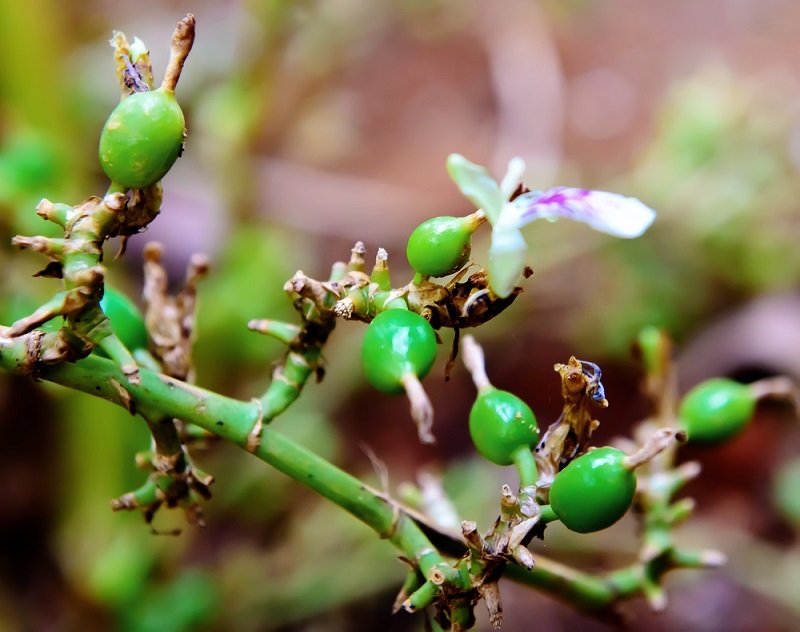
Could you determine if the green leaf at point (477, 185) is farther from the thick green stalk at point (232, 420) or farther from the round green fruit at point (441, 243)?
the thick green stalk at point (232, 420)

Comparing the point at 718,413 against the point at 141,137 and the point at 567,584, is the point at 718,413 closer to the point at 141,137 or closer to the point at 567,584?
the point at 567,584

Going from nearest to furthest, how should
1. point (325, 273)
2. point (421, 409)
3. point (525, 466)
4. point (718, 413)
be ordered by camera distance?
1. point (421, 409)
2. point (525, 466)
3. point (718, 413)
4. point (325, 273)

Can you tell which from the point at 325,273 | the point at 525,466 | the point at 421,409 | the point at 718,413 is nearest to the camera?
the point at 421,409

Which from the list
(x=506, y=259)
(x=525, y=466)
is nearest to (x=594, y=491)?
(x=525, y=466)

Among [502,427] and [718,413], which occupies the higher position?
[718,413]

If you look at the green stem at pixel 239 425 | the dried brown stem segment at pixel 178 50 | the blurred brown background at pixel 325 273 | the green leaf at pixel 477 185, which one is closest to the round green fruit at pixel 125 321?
the green stem at pixel 239 425

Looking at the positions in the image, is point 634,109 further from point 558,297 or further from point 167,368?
point 167,368

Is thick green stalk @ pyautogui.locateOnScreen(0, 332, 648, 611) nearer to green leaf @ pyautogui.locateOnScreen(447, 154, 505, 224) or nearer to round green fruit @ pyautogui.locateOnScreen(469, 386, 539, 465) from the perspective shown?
round green fruit @ pyautogui.locateOnScreen(469, 386, 539, 465)
